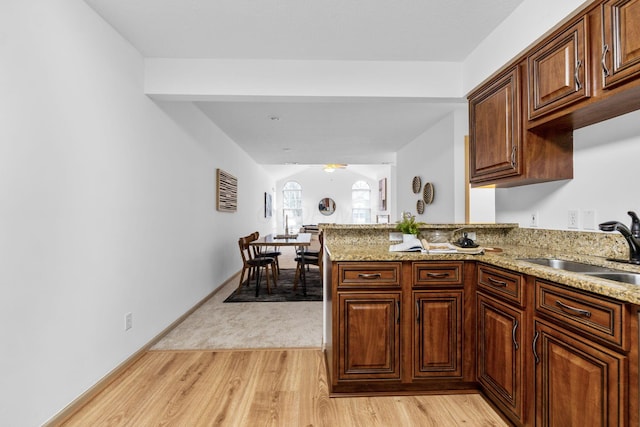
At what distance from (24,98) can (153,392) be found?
6.08 feet

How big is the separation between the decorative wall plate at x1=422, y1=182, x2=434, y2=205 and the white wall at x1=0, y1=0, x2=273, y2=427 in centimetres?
335

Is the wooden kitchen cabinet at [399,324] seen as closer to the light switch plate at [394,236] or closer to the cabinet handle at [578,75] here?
the light switch plate at [394,236]

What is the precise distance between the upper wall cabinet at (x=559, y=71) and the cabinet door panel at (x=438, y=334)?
47.9 inches

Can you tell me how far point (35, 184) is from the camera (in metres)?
1.61

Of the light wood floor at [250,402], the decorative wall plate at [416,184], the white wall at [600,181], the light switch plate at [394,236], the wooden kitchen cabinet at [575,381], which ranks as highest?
the decorative wall plate at [416,184]

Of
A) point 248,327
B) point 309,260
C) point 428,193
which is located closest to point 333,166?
point 309,260

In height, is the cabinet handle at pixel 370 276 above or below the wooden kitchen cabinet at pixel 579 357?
above

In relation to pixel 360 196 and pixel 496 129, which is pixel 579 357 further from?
pixel 360 196

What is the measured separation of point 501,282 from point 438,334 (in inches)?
20.7

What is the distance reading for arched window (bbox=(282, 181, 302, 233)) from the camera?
12.2 m

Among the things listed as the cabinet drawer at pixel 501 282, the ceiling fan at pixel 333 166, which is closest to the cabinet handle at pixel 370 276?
the cabinet drawer at pixel 501 282

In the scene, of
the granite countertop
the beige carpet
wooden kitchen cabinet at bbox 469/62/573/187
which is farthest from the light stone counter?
the beige carpet

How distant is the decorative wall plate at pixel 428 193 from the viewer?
4551mm

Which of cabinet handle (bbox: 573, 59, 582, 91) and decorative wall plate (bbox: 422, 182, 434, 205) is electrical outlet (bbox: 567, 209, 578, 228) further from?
decorative wall plate (bbox: 422, 182, 434, 205)
